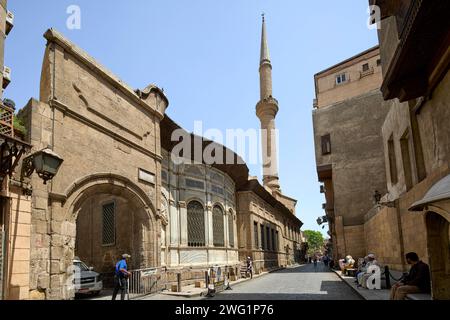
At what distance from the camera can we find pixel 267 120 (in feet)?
128

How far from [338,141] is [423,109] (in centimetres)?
1930

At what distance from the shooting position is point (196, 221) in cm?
1994

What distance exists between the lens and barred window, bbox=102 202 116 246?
15212mm

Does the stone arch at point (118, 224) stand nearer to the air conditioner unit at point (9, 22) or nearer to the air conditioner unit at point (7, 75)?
the air conditioner unit at point (7, 75)

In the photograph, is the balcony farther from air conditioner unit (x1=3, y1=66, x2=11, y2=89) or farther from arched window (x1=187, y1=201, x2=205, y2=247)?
arched window (x1=187, y1=201, x2=205, y2=247)

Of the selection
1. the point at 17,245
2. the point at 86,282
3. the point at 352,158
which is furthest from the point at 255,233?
the point at 17,245

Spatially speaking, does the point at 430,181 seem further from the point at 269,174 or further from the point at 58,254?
the point at 269,174

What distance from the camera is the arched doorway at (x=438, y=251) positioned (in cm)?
668

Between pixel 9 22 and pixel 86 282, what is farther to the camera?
pixel 9 22

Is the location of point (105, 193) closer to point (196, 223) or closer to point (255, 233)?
point (196, 223)

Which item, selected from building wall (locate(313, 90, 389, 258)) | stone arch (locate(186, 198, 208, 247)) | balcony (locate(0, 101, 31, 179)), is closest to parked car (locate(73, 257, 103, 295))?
balcony (locate(0, 101, 31, 179))

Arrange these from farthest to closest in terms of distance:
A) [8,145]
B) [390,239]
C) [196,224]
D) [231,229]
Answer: [231,229] → [196,224] → [390,239] → [8,145]

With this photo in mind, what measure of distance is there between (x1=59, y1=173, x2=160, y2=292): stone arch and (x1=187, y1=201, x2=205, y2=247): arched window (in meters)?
4.69

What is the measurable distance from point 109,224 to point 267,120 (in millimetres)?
26076
